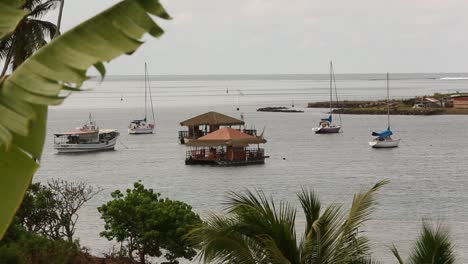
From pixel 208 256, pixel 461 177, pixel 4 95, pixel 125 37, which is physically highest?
pixel 125 37

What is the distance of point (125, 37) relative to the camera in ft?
12.7

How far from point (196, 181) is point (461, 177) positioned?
18737 millimetres

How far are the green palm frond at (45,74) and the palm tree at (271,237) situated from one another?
3.23m

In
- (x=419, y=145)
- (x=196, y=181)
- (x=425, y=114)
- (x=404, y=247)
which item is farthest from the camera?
(x=425, y=114)

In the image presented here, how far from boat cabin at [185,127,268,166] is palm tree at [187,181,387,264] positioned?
5862 centimetres

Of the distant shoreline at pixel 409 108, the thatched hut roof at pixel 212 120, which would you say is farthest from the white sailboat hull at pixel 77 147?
the distant shoreline at pixel 409 108

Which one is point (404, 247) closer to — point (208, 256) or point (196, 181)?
point (208, 256)

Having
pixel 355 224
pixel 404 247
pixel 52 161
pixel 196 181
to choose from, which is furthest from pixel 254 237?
pixel 52 161

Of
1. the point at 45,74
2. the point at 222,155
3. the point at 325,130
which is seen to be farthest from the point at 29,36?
the point at 325,130

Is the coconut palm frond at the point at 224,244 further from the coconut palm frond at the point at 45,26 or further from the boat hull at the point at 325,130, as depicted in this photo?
the boat hull at the point at 325,130

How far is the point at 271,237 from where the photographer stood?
716cm

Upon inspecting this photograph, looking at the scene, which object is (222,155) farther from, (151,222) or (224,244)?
(224,244)

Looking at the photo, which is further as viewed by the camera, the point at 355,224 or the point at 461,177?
the point at 461,177

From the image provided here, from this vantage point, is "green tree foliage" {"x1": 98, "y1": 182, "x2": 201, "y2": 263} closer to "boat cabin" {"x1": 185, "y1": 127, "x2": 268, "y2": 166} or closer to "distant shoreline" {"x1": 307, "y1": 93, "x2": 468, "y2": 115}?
"boat cabin" {"x1": 185, "y1": 127, "x2": 268, "y2": 166}
